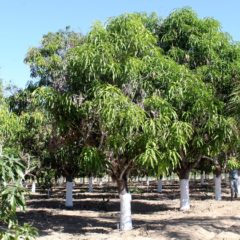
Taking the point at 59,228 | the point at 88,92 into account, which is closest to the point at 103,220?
the point at 59,228

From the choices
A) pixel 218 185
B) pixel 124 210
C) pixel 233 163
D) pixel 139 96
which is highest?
pixel 139 96

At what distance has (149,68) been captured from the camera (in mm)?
12750

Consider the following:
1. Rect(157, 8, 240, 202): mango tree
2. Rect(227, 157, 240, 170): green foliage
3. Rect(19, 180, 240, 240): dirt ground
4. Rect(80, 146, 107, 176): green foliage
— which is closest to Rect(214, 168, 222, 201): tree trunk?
Rect(227, 157, 240, 170): green foliage

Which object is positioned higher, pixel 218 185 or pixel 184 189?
pixel 218 185

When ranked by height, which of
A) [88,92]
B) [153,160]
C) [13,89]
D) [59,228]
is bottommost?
[59,228]

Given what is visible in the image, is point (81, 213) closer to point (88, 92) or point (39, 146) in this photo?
point (39, 146)

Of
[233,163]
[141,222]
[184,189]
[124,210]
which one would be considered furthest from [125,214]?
[233,163]

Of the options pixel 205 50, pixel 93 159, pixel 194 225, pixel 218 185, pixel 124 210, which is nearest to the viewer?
pixel 93 159

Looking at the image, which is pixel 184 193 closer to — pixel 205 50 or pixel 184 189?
pixel 184 189

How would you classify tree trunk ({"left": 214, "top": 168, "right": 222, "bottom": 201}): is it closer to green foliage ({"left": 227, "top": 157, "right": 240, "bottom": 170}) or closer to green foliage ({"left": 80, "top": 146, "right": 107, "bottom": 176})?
green foliage ({"left": 227, "top": 157, "right": 240, "bottom": 170})

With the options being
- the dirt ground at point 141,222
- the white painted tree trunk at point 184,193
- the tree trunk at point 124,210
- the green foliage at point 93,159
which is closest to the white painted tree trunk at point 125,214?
the tree trunk at point 124,210

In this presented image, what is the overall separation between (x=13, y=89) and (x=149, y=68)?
9556 millimetres

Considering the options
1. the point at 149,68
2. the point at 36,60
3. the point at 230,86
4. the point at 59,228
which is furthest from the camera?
the point at 36,60

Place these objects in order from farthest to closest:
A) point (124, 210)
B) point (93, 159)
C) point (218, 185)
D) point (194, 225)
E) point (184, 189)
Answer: point (218, 185), point (184, 189), point (194, 225), point (124, 210), point (93, 159)
